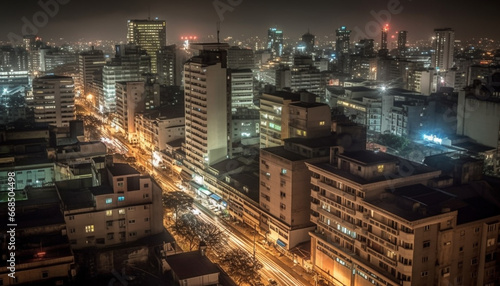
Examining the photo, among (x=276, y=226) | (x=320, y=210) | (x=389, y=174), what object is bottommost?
(x=276, y=226)

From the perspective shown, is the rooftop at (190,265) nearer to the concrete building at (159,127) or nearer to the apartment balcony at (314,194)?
the apartment balcony at (314,194)

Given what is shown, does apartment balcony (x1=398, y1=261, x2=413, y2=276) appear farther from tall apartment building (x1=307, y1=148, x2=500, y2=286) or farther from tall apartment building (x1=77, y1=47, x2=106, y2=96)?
tall apartment building (x1=77, y1=47, x2=106, y2=96)

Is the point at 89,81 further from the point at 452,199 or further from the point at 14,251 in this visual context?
the point at 452,199

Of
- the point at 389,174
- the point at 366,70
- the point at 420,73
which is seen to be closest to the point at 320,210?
the point at 389,174

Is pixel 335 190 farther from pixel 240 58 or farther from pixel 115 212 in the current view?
pixel 240 58

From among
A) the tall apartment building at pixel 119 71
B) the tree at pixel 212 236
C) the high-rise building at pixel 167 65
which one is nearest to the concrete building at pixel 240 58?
the high-rise building at pixel 167 65

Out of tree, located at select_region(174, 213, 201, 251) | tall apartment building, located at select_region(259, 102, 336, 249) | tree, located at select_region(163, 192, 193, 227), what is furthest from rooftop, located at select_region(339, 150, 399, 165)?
tree, located at select_region(163, 192, 193, 227)
